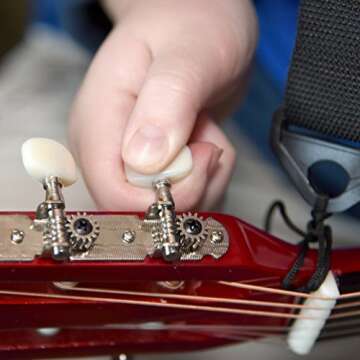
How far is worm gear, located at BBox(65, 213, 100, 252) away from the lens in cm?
33

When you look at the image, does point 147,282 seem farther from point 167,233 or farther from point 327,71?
point 327,71

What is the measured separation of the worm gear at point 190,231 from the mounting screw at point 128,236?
2cm

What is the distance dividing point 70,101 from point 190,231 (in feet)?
1.32

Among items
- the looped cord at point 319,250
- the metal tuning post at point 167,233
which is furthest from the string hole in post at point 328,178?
the metal tuning post at point 167,233

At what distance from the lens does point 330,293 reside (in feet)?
1.28

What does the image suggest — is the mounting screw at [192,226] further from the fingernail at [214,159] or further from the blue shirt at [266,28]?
the blue shirt at [266,28]

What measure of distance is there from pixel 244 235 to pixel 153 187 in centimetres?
6

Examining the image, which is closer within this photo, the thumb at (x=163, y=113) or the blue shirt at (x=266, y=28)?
the thumb at (x=163, y=113)

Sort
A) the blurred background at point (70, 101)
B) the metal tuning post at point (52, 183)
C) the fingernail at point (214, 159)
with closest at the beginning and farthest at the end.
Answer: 1. the metal tuning post at point (52, 183)
2. the fingernail at point (214, 159)
3. the blurred background at point (70, 101)

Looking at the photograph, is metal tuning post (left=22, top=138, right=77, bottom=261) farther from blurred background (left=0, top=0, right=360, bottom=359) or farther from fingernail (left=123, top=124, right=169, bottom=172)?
blurred background (left=0, top=0, right=360, bottom=359)

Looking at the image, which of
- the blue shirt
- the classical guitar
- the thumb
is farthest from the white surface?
the blue shirt

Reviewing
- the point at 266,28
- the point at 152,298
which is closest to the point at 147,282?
the point at 152,298

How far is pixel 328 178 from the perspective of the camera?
428 millimetres

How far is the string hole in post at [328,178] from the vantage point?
424 millimetres
